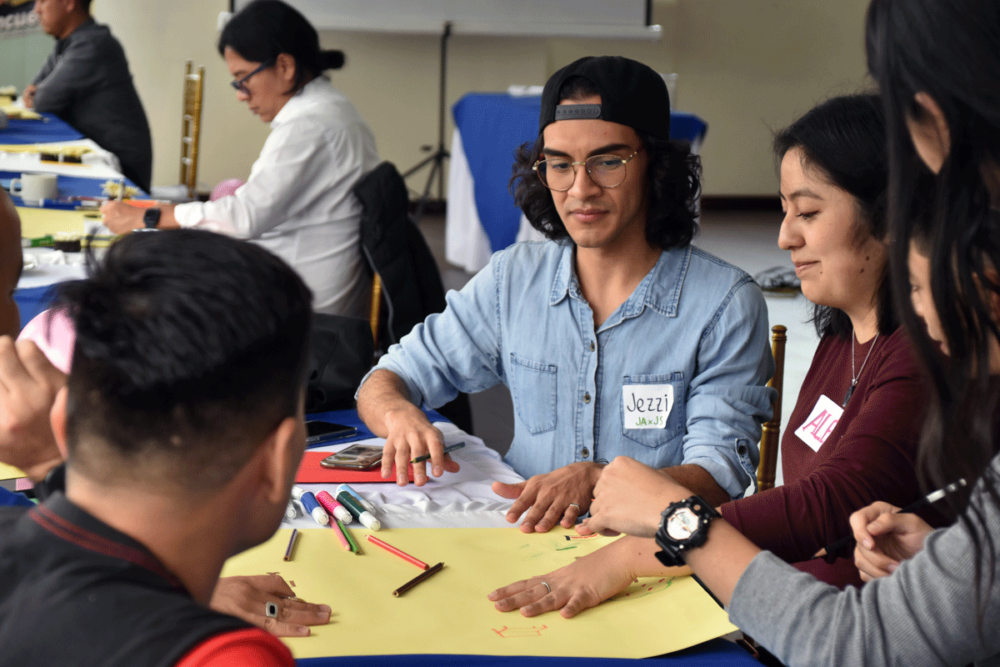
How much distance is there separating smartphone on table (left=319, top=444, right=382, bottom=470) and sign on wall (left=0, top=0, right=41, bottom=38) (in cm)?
682

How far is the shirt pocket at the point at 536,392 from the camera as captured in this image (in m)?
1.72

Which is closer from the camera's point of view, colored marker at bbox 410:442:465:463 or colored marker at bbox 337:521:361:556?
colored marker at bbox 337:521:361:556

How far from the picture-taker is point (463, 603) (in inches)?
41.9

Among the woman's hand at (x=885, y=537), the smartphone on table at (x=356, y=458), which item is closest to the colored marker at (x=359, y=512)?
the smartphone on table at (x=356, y=458)

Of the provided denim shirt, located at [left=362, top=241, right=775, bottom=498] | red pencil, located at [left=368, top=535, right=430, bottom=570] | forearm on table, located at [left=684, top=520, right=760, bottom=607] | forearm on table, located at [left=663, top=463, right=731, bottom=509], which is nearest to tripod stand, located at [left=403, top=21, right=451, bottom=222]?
denim shirt, located at [left=362, top=241, right=775, bottom=498]

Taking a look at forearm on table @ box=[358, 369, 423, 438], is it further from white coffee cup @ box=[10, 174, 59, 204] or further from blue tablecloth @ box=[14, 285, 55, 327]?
white coffee cup @ box=[10, 174, 59, 204]

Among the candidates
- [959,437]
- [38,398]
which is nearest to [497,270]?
[38,398]

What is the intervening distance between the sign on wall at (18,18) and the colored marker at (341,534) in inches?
278

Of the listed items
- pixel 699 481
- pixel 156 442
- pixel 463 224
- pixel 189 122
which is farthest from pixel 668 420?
pixel 463 224

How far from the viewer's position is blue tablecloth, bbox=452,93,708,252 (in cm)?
520

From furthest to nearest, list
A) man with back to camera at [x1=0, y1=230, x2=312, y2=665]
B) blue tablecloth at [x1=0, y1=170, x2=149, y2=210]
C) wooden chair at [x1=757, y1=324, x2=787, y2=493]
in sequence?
1. blue tablecloth at [x1=0, y1=170, x2=149, y2=210]
2. wooden chair at [x1=757, y1=324, x2=787, y2=493]
3. man with back to camera at [x1=0, y1=230, x2=312, y2=665]

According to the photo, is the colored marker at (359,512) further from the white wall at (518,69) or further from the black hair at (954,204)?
the white wall at (518,69)

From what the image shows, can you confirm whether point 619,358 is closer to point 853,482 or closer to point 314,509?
point 853,482

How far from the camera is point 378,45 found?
7770 mm
